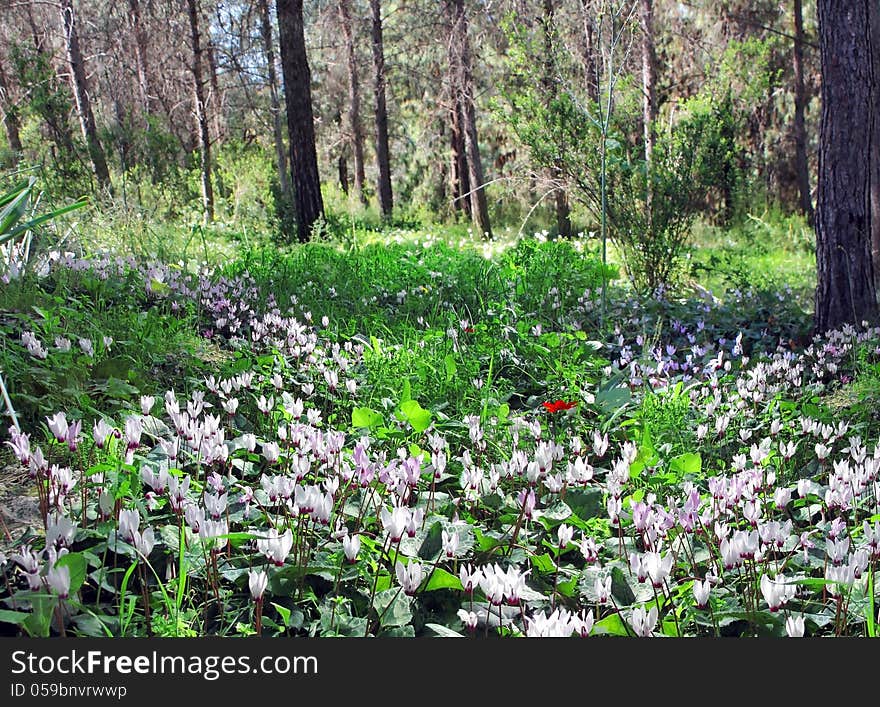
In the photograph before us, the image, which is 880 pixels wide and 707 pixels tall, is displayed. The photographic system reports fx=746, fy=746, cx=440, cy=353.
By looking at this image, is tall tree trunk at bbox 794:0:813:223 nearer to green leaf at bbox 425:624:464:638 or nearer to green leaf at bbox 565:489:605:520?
green leaf at bbox 565:489:605:520

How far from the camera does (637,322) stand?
18.0 ft

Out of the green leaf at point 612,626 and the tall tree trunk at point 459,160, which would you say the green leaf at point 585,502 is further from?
the tall tree trunk at point 459,160

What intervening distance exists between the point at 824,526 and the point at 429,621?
128 cm

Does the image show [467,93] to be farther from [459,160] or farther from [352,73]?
[352,73]

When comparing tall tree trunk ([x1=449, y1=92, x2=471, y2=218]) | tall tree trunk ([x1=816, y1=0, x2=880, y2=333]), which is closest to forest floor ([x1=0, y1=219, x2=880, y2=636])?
tall tree trunk ([x1=816, y1=0, x2=880, y2=333])

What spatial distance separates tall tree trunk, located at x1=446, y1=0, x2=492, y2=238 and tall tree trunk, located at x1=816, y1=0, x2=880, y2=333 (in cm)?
984

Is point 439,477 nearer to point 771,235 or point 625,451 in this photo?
point 625,451

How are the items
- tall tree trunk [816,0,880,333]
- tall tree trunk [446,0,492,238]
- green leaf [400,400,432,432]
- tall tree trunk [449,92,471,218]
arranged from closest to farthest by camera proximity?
green leaf [400,400,432,432] < tall tree trunk [816,0,880,333] < tall tree trunk [446,0,492,238] < tall tree trunk [449,92,471,218]

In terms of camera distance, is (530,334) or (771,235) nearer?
(530,334)

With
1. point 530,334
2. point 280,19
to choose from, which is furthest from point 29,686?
point 280,19

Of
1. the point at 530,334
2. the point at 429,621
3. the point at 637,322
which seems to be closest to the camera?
the point at 429,621

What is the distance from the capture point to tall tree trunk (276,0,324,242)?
11062 millimetres

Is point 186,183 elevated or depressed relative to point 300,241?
elevated

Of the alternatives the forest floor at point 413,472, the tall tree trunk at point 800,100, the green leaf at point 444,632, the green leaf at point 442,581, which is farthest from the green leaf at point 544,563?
the tall tree trunk at point 800,100
